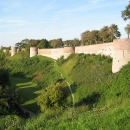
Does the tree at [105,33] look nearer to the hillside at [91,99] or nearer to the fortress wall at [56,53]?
the fortress wall at [56,53]

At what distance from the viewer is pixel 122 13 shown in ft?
87.2

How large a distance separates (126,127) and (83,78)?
732 inches

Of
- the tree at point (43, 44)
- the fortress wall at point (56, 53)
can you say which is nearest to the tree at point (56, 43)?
the tree at point (43, 44)

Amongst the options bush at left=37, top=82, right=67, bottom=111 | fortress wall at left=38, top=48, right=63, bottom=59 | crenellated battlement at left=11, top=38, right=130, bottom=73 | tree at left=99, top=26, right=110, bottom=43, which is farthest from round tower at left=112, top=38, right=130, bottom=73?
fortress wall at left=38, top=48, right=63, bottom=59

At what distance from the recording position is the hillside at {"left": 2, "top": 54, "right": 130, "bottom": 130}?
7.54 m

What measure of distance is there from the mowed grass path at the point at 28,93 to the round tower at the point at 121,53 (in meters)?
8.65

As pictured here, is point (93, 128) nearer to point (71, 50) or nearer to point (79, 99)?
point (79, 99)

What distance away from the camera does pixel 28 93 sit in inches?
1106

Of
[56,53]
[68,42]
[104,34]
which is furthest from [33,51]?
[68,42]

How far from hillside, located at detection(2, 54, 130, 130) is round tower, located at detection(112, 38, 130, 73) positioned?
95 cm

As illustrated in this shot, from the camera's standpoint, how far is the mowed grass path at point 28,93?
23.9m

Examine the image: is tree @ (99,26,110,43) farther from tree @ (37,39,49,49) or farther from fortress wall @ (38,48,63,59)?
tree @ (37,39,49,49)

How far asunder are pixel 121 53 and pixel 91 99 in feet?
17.0

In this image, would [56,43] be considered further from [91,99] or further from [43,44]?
[91,99]
